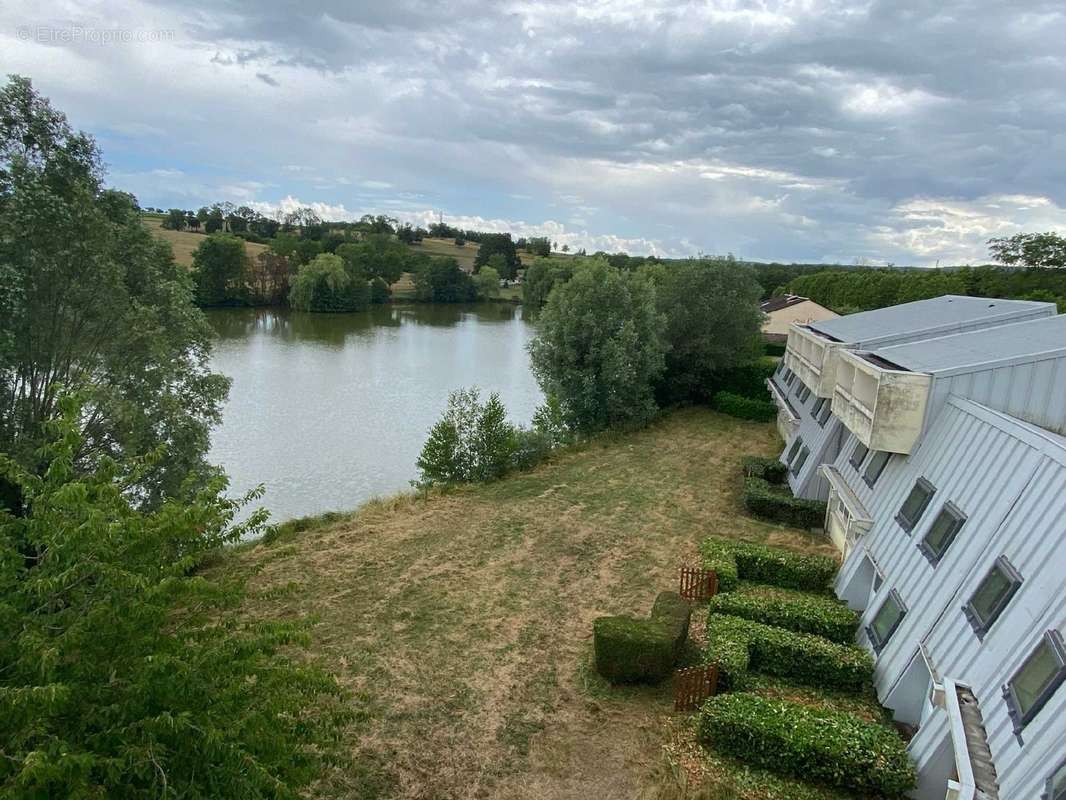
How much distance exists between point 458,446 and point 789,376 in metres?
15.1

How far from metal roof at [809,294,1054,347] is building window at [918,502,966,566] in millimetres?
8044

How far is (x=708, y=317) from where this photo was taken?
31750 mm

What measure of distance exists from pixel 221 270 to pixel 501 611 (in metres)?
70.0

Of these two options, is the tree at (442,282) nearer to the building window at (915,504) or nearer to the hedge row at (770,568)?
the hedge row at (770,568)

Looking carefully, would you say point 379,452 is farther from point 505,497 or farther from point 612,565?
point 612,565

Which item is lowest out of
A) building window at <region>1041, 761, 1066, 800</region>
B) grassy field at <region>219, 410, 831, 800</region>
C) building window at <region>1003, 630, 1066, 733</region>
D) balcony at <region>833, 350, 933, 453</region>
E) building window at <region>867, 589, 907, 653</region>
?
grassy field at <region>219, 410, 831, 800</region>

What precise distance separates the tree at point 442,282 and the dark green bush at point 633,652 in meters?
84.8

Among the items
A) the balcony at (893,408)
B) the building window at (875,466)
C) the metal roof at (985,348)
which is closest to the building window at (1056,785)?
the balcony at (893,408)

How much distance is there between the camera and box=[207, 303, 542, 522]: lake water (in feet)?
80.6

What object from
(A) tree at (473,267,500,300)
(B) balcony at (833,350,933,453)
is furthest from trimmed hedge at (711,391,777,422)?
(A) tree at (473,267,500,300)

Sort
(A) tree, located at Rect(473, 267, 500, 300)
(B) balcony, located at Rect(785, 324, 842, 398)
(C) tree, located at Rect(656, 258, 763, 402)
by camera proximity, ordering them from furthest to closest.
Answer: (A) tree, located at Rect(473, 267, 500, 300)
(C) tree, located at Rect(656, 258, 763, 402)
(B) balcony, located at Rect(785, 324, 842, 398)

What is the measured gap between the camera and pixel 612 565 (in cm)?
1463

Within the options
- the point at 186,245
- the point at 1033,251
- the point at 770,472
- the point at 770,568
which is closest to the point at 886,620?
the point at 770,568

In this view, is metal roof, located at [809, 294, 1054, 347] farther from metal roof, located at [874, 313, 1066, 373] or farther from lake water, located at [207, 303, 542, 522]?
lake water, located at [207, 303, 542, 522]
